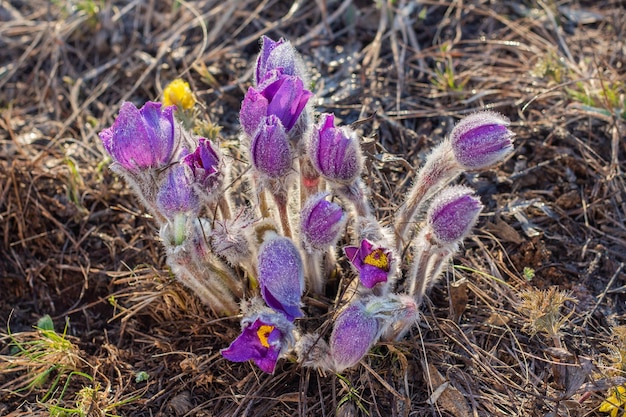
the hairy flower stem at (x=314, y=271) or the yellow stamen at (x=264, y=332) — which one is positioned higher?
the yellow stamen at (x=264, y=332)

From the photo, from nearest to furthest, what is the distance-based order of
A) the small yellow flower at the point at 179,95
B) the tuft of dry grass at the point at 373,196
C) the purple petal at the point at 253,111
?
1. the purple petal at the point at 253,111
2. the tuft of dry grass at the point at 373,196
3. the small yellow flower at the point at 179,95

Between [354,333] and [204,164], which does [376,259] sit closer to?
[354,333]

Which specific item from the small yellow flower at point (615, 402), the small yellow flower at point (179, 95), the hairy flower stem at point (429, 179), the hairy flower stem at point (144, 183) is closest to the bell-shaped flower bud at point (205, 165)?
the hairy flower stem at point (144, 183)

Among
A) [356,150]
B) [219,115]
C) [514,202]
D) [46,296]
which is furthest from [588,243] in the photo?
[46,296]

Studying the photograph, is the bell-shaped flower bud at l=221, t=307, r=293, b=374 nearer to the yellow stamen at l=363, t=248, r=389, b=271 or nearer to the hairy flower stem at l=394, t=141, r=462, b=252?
the yellow stamen at l=363, t=248, r=389, b=271

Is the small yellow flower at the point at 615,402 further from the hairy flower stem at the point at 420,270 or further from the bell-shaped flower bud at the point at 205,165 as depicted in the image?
the bell-shaped flower bud at the point at 205,165

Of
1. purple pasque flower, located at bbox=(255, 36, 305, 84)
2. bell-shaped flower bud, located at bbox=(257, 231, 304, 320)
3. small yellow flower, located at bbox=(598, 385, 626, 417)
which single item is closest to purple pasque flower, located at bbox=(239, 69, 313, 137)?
purple pasque flower, located at bbox=(255, 36, 305, 84)
